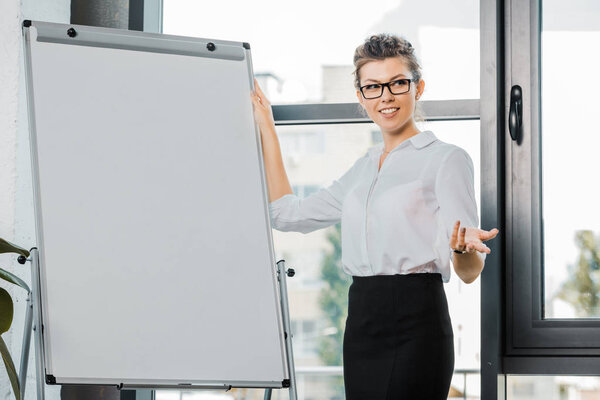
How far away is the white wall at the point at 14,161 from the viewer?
1838mm

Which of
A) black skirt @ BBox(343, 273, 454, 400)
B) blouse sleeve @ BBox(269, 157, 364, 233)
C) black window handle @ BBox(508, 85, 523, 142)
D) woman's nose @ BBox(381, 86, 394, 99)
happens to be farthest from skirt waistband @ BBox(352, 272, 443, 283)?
black window handle @ BBox(508, 85, 523, 142)

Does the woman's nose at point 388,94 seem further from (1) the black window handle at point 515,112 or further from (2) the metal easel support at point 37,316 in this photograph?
(2) the metal easel support at point 37,316

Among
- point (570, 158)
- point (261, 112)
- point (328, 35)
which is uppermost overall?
point (328, 35)

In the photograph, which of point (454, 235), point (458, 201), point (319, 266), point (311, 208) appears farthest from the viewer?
point (319, 266)

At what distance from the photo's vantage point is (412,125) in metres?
1.69

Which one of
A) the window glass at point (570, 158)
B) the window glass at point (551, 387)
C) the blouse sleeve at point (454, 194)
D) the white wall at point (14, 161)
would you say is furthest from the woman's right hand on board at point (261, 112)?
the window glass at point (551, 387)

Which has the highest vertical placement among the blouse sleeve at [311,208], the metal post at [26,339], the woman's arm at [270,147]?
the woman's arm at [270,147]

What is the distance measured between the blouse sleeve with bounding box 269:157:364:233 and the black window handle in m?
0.44

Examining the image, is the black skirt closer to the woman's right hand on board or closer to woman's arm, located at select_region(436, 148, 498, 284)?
woman's arm, located at select_region(436, 148, 498, 284)

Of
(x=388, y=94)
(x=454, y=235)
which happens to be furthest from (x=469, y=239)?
(x=388, y=94)

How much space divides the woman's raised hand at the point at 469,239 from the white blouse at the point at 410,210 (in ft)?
0.34

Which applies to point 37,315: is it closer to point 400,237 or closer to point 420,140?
point 400,237

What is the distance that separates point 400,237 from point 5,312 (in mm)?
889

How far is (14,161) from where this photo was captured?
6.05ft
